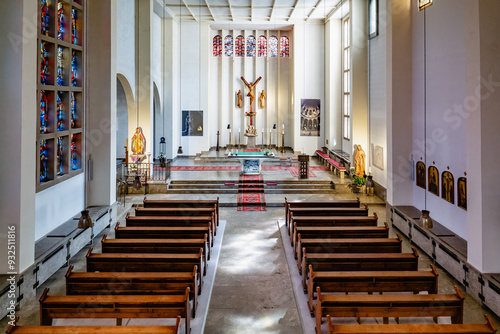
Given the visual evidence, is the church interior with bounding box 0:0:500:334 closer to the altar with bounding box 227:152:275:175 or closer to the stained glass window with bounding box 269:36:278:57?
the altar with bounding box 227:152:275:175

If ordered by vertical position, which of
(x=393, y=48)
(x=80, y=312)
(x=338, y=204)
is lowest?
(x=80, y=312)

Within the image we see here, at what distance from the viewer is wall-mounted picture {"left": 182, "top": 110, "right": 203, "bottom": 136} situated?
76.1 ft

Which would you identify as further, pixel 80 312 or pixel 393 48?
pixel 393 48

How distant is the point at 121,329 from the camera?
4434 mm

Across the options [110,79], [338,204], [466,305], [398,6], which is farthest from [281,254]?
[398,6]

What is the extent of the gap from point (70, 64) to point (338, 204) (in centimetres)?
726

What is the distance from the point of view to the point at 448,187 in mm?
9070

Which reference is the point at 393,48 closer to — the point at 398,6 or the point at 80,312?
the point at 398,6

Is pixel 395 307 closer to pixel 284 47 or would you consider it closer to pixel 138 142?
pixel 138 142

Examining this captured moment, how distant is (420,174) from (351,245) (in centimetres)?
399

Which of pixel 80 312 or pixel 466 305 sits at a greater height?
pixel 80 312

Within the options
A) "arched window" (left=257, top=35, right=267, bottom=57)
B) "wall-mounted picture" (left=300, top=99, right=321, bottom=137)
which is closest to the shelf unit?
"wall-mounted picture" (left=300, top=99, right=321, bottom=137)

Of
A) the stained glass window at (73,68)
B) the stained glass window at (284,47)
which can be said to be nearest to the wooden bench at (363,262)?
the stained glass window at (73,68)

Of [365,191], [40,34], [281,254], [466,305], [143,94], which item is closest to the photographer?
[466,305]
